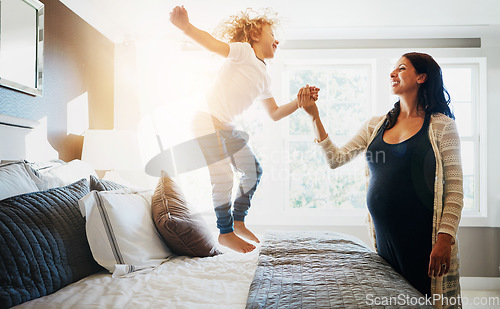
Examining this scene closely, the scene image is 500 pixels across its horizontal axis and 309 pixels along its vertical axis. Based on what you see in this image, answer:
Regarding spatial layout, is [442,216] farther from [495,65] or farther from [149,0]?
[495,65]

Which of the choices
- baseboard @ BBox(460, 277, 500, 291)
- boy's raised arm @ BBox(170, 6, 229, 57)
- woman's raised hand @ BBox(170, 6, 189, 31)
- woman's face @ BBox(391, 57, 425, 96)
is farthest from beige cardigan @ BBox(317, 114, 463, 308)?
baseboard @ BBox(460, 277, 500, 291)

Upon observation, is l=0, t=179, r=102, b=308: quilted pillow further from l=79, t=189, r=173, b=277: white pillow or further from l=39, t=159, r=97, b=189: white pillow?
l=39, t=159, r=97, b=189: white pillow

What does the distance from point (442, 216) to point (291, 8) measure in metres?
2.21

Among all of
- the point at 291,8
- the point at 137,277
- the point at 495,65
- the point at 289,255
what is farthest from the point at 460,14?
the point at 137,277

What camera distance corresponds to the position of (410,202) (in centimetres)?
166

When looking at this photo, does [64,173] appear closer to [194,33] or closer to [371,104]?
[194,33]

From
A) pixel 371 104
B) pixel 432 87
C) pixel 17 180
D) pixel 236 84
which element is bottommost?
pixel 17 180

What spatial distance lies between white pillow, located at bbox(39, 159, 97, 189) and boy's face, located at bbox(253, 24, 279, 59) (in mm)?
1334

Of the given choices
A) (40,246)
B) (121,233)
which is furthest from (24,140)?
(40,246)

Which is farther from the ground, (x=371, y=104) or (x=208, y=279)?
(x=371, y=104)

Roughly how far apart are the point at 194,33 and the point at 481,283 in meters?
3.98

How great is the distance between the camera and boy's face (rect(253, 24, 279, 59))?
125 centimetres

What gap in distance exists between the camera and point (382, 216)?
5.65 feet

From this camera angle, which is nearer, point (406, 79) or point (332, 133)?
point (406, 79)
